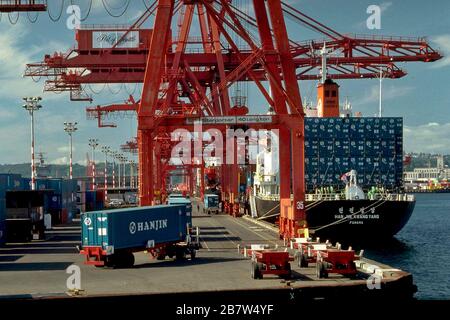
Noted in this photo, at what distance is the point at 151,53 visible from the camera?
1454 inches

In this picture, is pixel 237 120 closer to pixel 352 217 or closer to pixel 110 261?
pixel 110 261

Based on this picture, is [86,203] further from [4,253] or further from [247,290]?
[247,290]

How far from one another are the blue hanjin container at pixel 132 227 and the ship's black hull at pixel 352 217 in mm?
22532

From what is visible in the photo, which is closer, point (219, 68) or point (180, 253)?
point (180, 253)

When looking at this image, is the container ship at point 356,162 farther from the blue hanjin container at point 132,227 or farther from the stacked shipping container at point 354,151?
the blue hanjin container at point 132,227

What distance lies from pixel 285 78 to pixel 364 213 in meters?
18.8

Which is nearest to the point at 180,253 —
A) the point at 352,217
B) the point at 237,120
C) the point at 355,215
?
the point at 237,120

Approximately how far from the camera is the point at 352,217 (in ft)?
172

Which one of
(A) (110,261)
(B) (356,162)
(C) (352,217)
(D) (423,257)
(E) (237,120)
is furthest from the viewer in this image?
(B) (356,162)

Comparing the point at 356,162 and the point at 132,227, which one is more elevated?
the point at 356,162

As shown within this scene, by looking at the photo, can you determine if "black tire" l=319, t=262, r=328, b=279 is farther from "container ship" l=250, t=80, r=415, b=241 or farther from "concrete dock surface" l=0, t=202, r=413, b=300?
"container ship" l=250, t=80, r=415, b=241

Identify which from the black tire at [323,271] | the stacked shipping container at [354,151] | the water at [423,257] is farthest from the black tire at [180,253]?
the stacked shipping container at [354,151]


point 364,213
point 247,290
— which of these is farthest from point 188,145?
point 247,290

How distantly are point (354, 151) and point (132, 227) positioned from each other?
3665 centimetres
